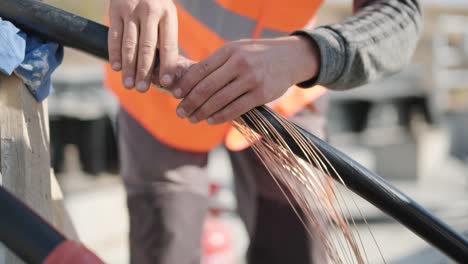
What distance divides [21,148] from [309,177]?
0.39 m

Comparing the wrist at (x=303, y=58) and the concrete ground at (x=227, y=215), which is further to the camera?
the concrete ground at (x=227, y=215)

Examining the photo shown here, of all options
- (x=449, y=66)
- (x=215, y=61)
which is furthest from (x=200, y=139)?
(x=449, y=66)

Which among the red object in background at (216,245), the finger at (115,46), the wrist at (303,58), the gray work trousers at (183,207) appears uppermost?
the wrist at (303,58)

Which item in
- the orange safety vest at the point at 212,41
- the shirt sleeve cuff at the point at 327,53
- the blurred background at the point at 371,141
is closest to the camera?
the shirt sleeve cuff at the point at 327,53

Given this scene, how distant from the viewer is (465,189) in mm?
5684

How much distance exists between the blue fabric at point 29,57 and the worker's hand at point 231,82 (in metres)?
0.19

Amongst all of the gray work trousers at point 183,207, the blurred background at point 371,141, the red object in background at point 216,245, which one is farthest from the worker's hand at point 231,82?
the red object in background at point 216,245

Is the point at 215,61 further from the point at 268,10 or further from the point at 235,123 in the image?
the point at 268,10

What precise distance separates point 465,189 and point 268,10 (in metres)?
4.72

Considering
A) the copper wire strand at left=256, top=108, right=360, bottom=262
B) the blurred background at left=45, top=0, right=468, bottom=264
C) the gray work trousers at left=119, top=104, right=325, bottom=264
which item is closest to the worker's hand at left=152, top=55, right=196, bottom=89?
the copper wire strand at left=256, top=108, right=360, bottom=262

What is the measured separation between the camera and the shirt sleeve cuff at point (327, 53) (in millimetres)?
1016

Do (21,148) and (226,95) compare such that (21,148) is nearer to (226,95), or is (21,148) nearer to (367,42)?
(226,95)

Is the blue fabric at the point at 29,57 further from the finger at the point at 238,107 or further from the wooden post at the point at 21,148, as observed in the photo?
the finger at the point at 238,107

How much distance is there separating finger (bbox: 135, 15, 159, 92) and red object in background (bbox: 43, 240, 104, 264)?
30cm
